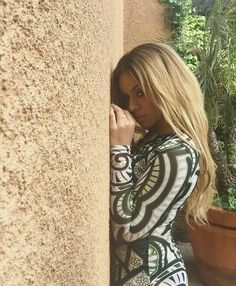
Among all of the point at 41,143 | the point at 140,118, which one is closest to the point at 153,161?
the point at 140,118

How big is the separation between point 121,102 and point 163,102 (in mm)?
215

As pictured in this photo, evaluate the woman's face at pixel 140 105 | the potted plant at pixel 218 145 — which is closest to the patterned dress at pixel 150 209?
the woman's face at pixel 140 105

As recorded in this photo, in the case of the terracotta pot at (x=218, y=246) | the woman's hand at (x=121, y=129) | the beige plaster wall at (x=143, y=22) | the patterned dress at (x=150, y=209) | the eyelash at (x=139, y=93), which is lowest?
the terracotta pot at (x=218, y=246)

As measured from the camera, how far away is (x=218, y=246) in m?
3.13

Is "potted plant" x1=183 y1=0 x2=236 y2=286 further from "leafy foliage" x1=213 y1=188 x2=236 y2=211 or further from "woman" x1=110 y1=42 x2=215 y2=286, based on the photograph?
"woman" x1=110 y1=42 x2=215 y2=286

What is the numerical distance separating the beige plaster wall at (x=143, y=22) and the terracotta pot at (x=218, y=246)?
81.4 inches

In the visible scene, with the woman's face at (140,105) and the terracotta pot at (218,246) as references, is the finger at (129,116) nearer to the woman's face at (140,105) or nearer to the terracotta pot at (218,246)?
the woman's face at (140,105)

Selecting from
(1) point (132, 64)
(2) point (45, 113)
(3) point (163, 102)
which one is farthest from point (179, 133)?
(2) point (45, 113)

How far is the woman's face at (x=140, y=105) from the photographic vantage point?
52.6 inches

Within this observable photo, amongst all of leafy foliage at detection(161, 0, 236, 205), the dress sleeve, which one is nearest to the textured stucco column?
the dress sleeve

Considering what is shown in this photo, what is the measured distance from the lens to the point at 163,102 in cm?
129

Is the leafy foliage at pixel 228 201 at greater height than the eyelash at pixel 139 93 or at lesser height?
lesser

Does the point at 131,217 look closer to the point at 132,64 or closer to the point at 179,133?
the point at 179,133

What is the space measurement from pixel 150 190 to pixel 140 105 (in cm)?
30
